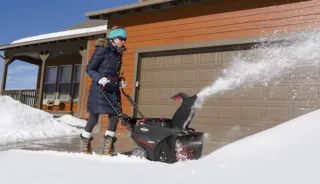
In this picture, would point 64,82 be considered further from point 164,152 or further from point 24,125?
point 164,152

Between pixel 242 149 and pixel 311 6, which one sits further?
pixel 311 6

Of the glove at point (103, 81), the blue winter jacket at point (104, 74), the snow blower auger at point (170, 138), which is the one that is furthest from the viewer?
the blue winter jacket at point (104, 74)

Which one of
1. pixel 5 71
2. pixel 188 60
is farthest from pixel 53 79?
pixel 188 60

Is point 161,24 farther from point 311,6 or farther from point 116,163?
point 116,163

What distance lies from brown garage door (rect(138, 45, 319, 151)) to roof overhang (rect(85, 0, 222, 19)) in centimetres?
143

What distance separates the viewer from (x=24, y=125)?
25.6 feet

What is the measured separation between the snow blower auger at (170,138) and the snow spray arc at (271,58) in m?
3.51

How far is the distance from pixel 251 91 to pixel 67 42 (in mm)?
9325

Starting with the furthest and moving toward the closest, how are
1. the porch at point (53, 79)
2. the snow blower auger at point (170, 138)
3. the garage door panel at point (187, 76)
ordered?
1. the porch at point (53, 79)
2. the garage door panel at point (187, 76)
3. the snow blower auger at point (170, 138)

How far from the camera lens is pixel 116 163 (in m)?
3.01

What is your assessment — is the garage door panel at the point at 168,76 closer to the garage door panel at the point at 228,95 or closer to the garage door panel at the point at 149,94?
the garage door panel at the point at 149,94

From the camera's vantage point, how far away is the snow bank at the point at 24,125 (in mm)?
6799

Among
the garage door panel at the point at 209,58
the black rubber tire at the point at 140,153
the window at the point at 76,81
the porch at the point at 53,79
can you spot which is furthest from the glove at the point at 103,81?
the window at the point at 76,81

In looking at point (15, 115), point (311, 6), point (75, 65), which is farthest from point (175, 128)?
point (75, 65)
